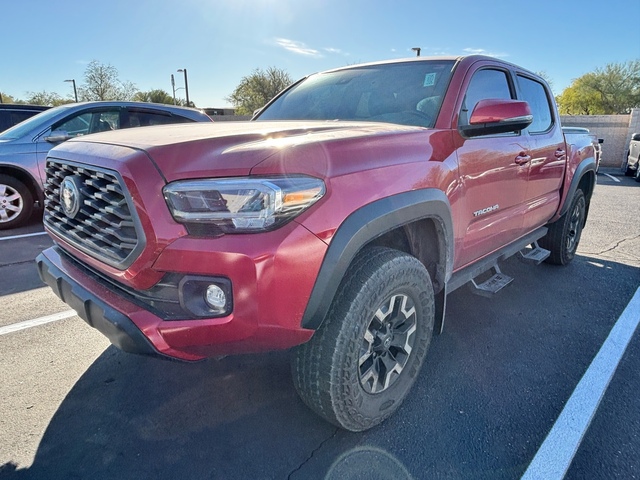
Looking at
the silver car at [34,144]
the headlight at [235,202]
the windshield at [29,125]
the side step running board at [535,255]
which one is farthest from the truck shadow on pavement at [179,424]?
the windshield at [29,125]

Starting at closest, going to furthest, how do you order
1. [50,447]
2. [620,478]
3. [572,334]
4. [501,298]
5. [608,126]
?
[620,478]
[50,447]
[572,334]
[501,298]
[608,126]

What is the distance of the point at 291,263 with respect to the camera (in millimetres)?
1661

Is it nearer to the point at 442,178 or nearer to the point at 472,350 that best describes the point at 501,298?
the point at 472,350

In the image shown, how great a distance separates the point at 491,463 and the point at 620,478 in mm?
563

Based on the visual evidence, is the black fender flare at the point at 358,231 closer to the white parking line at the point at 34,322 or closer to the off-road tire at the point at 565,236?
→ the white parking line at the point at 34,322

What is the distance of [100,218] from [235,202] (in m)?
0.70

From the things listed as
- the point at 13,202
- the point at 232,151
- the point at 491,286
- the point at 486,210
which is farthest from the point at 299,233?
the point at 13,202

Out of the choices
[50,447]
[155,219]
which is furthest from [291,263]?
[50,447]

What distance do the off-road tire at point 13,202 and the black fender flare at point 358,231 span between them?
239 inches

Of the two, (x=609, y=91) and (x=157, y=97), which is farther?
(x=157, y=97)

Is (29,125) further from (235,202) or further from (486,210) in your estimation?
(486,210)

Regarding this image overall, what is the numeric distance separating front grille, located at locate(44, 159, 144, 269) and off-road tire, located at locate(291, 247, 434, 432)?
90cm

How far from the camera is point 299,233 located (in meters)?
1.67

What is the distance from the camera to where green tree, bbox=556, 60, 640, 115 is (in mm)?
33688
